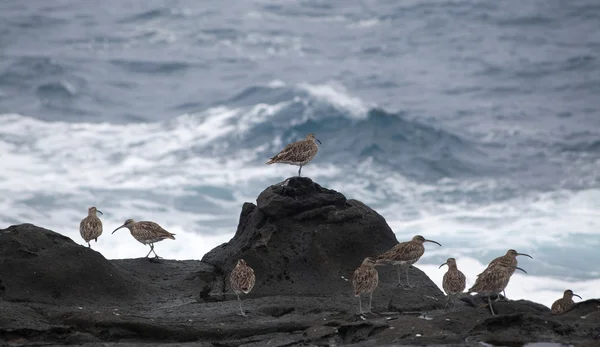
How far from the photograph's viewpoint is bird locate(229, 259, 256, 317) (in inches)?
548

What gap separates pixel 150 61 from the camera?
49.0 meters

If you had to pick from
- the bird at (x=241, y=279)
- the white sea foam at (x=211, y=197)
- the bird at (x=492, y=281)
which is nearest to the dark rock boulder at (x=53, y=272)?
the bird at (x=241, y=279)

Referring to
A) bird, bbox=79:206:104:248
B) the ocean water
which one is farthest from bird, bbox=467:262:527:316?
the ocean water

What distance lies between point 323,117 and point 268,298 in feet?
86.1

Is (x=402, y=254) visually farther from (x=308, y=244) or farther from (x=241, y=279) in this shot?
(x=241, y=279)

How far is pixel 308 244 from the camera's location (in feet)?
50.5

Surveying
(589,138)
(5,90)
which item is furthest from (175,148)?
(589,138)

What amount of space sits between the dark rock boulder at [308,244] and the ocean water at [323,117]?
28.6 feet

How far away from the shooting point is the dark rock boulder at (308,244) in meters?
14.9

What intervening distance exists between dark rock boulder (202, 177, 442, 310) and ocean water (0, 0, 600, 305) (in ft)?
28.6

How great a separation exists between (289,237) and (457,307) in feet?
9.08

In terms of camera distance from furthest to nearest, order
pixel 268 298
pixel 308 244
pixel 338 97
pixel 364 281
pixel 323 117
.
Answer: pixel 338 97 → pixel 323 117 → pixel 308 244 → pixel 268 298 → pixel 364 281

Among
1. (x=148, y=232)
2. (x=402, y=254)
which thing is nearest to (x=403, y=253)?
(x=402, y=254)

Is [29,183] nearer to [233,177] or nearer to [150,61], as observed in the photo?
[233,177]
